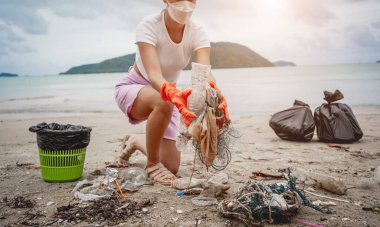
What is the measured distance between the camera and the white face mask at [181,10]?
297 centimetres

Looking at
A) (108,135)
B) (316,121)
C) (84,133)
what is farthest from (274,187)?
(108,135)

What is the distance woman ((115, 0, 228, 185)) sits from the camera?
3.00 metres

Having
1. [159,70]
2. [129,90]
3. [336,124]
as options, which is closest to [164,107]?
[159,70]

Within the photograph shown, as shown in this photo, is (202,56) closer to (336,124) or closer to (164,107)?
(164,107)

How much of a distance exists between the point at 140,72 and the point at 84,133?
819 mm

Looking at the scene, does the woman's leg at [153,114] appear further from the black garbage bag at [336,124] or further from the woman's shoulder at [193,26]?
the black garbage bag at [336,124]

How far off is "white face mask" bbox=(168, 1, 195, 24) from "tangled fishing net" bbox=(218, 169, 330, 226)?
5.17 feet

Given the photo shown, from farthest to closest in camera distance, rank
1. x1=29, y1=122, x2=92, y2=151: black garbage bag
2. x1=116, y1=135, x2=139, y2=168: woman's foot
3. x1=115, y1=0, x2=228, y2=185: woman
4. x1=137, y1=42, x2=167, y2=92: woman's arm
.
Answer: x1=116, y1=135, x2=139, y2=168: woman's foot
x1=29, y1=122, x2=92, y2=151: black garbage bag
x1=115, y1=0, x2=228, y2=185: woman
x1=137, y1=42, x2=167, y2=92: woman's arm

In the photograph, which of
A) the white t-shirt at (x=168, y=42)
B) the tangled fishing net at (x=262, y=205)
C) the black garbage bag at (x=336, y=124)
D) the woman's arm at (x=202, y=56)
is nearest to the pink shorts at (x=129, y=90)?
the white t-shirt at (x=168, y=42)

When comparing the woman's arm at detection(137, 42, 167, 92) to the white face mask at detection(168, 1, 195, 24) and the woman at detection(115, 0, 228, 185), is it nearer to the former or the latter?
the woman at detection(115, 0, 228, 185)

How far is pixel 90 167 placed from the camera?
3.94 meters

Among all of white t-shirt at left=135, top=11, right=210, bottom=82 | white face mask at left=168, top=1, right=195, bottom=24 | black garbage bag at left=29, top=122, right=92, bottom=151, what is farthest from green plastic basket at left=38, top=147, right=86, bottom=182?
white face mask at left=168, top=1, right=195, bottom=24

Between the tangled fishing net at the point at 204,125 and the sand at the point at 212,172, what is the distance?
473 millimetres

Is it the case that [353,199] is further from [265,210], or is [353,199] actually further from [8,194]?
[8,194]
